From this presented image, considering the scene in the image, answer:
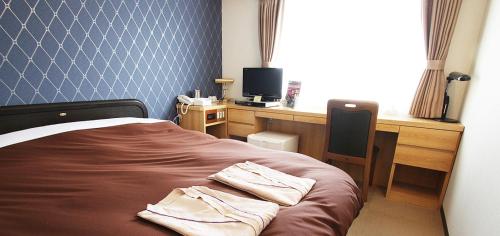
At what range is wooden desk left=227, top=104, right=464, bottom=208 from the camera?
214 centimetres

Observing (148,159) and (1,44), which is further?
(1,44)

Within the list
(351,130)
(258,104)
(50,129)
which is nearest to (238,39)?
(258,104)

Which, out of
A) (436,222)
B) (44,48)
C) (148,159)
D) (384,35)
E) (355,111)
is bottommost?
(436,222)

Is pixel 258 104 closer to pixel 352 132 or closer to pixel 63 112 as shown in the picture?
pixel 352 132

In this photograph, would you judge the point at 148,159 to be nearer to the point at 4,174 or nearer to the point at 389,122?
the point at 4,174

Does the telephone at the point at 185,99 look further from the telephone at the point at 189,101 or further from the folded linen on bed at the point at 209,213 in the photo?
the folded linen on bed at the point at 209,213

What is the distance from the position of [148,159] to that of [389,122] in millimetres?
2037

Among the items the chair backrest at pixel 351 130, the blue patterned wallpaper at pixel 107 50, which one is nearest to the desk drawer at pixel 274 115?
the chair backrest at pixel 351 130

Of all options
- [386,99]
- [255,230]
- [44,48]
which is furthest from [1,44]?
[386,99]

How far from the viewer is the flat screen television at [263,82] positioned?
10.1 feet

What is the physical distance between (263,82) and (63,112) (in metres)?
2.04

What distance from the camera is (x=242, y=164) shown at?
54.7 inches

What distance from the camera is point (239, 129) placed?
124 inches

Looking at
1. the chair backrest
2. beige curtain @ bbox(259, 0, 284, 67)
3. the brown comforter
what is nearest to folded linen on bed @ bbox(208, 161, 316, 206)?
the brown comforter
